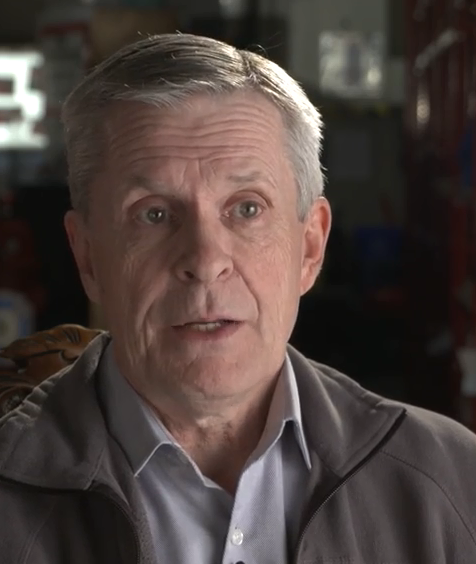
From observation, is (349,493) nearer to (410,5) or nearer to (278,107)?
(278,107)

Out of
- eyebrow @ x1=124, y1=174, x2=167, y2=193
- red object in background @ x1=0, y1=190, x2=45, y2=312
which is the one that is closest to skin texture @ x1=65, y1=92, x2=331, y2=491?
eyebrow @ x1=124, y1=174, x2=167, y2=193

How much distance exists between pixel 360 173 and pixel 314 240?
5963 mm

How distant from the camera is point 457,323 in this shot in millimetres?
4984

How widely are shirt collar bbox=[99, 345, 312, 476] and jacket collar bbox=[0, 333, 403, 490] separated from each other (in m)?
0.02

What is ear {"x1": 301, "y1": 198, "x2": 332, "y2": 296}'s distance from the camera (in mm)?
1488

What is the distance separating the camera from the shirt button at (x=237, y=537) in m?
1.34

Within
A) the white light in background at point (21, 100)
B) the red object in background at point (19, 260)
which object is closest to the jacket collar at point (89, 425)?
the red object in background at point (19, 260)

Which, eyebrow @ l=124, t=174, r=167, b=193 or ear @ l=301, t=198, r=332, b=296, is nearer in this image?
→ eyebrow @ l=124, t=174, r=167, b=193

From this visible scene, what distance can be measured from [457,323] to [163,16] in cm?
209

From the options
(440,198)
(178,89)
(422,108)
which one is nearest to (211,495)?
(178,89)

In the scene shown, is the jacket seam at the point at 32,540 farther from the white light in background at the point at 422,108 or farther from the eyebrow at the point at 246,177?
the white light in background at the point at 422,108

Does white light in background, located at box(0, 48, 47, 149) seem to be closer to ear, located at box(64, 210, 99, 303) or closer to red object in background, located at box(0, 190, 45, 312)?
red object in background, located at box(0, 190, 45, 312)

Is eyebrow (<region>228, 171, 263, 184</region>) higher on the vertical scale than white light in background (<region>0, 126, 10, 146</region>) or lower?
higher

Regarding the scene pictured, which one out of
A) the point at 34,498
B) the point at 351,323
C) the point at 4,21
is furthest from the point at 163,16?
the point at 4,21
